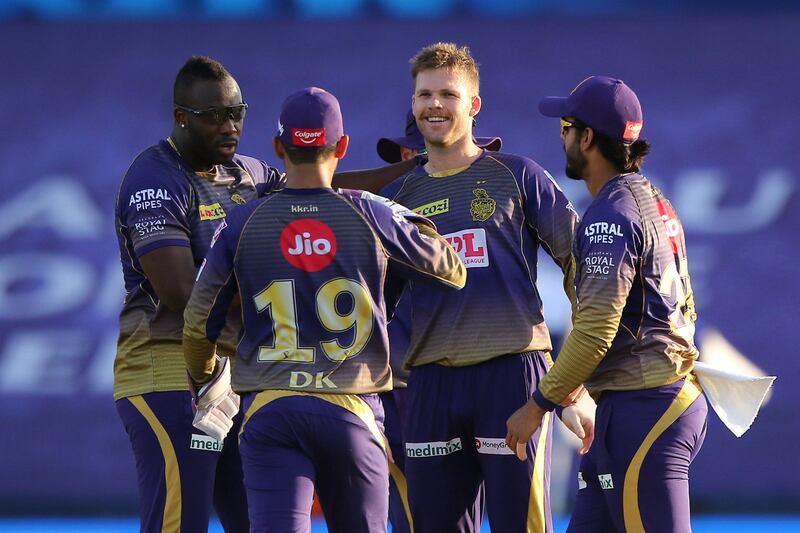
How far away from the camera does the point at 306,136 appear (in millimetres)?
4012

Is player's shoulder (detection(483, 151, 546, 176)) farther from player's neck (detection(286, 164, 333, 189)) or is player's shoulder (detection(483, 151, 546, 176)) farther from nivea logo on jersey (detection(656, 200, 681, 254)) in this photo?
player's neck (detection(286, 164, 333, 189))

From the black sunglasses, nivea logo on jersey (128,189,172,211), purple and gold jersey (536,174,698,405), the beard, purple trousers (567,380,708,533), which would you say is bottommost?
purple trousers (567,380,708,533)

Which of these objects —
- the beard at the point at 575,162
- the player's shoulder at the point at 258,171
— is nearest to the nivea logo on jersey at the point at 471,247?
the beard at the point at 575,162

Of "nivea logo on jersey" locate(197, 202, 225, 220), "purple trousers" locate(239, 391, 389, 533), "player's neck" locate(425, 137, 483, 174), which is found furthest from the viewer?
"player's neck" locate(425, 137, 483, 174)

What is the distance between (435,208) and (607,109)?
0.83 metres

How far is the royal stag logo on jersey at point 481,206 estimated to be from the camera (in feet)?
15.4

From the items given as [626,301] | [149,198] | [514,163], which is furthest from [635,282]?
[149,198]

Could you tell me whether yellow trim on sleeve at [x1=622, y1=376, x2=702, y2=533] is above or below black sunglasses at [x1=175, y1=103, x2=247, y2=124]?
below

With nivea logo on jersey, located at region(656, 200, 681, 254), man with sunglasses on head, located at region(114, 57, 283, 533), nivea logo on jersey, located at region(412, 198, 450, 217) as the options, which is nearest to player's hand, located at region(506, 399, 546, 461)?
nivea logo on jersey, located at region(656, 200, 681, 254)

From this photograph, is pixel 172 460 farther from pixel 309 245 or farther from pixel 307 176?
pixel 307 176

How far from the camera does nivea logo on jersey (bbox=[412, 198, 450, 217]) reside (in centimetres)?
477

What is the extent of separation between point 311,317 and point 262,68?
5.05m

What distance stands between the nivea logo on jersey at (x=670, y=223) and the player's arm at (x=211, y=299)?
4.40 ft

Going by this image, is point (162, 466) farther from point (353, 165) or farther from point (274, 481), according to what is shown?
point (353, 165)
